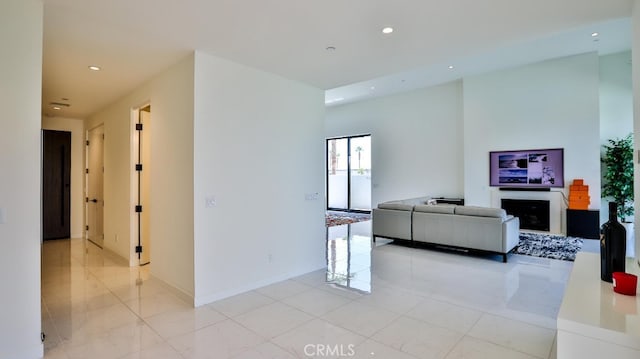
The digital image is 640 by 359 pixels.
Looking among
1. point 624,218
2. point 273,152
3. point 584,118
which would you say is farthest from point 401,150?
point 273,152

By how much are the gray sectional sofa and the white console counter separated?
3.67 meters

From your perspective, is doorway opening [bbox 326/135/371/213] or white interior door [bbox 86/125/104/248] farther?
doorway opening [bbox 326/135/371/213]

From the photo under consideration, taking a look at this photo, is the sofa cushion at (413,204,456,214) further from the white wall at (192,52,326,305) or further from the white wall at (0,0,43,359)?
the white wall at (0,0,43,359)

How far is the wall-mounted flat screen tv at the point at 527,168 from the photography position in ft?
23.6

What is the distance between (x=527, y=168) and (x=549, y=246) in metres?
2.28

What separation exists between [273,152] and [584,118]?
6837 millimetres

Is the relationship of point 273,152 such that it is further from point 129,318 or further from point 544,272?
point 544,272

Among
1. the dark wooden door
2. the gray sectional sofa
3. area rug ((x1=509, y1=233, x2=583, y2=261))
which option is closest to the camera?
the gray sectional sofa

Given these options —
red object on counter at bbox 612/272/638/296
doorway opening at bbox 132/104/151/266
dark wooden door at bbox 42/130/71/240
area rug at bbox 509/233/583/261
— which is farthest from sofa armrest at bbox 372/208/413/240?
dark wooden door at bbox 42/130/71/240

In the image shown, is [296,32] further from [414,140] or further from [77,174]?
[414,140]

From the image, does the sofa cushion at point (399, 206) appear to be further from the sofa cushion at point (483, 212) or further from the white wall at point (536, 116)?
the white wall at point (536, 116)

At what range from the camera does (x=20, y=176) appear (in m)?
2.36

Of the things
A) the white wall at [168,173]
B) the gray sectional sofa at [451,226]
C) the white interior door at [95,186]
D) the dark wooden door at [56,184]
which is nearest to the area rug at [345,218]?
the gray sectional sofa at [451,226]

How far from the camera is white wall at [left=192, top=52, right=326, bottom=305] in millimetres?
3475
